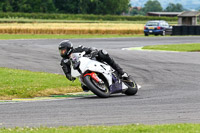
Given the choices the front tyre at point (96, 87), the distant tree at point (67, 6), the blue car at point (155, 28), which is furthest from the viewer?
the distant tree at point (67, 6)

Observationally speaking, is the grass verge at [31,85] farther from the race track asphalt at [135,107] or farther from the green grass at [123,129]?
the green grass at [123,129]

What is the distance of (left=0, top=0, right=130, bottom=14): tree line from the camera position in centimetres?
11256

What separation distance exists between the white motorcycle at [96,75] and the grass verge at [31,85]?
1717 mm

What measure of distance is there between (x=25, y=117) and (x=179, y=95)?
455 centimetres

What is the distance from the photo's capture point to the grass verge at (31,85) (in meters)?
13.3

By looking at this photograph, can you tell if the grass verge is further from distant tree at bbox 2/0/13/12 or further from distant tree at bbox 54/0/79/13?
distant tree at bbox 54/0/79/13

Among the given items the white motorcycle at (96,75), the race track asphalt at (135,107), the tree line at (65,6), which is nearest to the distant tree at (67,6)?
the tree line at (65,6)

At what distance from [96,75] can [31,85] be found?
303 cm

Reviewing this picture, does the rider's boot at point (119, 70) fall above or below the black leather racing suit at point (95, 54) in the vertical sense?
below

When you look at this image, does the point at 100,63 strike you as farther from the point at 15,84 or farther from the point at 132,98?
the point at 15,84

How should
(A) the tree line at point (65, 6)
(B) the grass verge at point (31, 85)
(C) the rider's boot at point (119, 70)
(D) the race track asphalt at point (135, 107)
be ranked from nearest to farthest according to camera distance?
(D) the race track asphalt at point (135, 107) → (C) the rider's boot at point (119, 70) → (B) the grass verge at point (31, 85) → (A) the tree line at point (65, 6)

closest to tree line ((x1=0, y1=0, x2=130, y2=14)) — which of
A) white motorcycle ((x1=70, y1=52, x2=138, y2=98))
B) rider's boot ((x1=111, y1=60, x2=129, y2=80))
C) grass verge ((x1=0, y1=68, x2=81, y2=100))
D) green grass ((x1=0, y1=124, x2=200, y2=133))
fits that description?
grass verge ((x1=0, y1=68, x2=81, y2=100))

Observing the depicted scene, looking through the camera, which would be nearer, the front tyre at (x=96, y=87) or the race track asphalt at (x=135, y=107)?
the race track asphalt at (x=135, y=107)

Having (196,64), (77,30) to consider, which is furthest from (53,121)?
(77,30)
